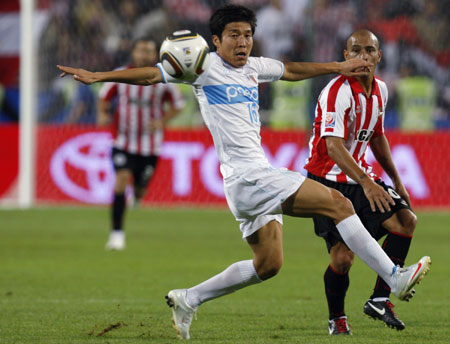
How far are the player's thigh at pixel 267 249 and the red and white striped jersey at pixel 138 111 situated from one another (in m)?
5.98

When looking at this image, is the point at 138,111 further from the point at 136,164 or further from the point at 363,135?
the point at 363,135

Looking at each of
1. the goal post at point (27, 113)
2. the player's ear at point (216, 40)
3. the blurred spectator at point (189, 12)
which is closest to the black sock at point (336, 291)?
the player's ear at point (216, 40)

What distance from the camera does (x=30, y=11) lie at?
15.5m

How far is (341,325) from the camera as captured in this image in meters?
5.48

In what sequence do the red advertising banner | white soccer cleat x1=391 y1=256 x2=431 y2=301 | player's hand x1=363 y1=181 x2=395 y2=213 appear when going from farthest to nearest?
the red advertising banner, player's hand x1=363 y1=181 x2=395 y2=213, white soccer cleat x1=391 y1=256 x2=431 y2=301

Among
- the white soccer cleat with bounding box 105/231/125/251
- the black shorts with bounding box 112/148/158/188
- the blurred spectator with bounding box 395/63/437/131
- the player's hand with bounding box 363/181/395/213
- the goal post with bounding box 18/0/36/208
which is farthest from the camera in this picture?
the blurred spectator with bounding box 395/63/437/131

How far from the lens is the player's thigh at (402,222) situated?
552 cm

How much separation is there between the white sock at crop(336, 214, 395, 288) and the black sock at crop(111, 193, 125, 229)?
19.1ft

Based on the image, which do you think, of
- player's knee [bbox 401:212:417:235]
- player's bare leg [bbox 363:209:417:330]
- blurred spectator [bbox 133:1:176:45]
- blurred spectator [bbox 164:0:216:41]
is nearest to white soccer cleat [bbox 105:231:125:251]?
player's bare leg [bbox 363:209:417:330]

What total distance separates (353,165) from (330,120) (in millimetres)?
344

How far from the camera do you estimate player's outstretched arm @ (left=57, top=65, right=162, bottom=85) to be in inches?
193

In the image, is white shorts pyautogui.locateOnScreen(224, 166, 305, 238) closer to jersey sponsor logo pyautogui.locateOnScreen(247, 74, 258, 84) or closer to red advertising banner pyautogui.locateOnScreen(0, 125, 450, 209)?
jersey sponsor logo pyautogui.locateOnScreen(247, 74, 258, 84)

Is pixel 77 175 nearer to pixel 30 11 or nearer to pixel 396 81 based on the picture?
pixel 30 11

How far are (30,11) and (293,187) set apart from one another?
11469mm
